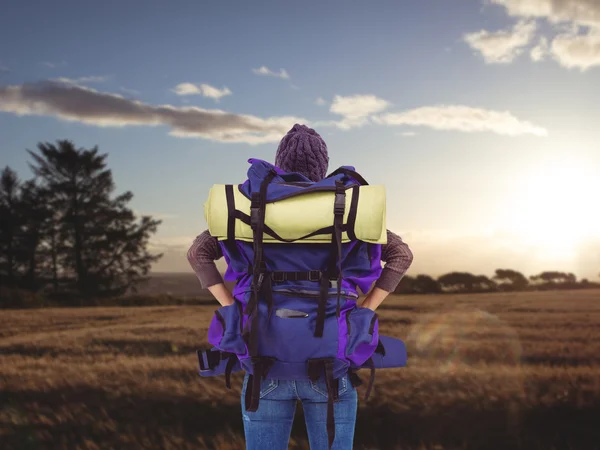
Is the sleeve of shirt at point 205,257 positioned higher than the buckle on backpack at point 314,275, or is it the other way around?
the sleeve of shirt at point 205,257

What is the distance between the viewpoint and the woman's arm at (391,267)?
3391 millimetres

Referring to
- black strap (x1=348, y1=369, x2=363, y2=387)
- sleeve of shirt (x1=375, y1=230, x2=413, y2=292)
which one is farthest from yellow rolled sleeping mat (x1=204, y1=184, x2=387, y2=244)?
black strap (x1=348, y1=369, x2=363, y2=387)

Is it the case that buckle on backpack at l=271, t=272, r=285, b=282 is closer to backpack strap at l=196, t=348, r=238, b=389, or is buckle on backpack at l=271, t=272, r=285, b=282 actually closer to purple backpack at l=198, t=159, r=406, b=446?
purple backpack at l=198, t=159, r=406, b=446

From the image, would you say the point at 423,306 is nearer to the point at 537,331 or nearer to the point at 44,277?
the point at 537,331

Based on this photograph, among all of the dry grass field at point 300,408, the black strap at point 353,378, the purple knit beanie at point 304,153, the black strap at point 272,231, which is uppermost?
the purple knit beanie at point 304,153

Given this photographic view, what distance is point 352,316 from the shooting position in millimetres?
3232

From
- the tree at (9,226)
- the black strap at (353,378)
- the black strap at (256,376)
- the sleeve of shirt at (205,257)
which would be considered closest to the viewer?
the black strap at (256,376)

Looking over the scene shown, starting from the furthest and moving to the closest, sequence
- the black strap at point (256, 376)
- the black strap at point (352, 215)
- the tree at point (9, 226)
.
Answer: the tree at point (9, 226) → the black strap at point (256, 376) → the black strap at point (352, 215)

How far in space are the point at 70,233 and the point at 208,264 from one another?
3925cm

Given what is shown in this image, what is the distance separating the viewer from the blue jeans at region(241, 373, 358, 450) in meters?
3.27

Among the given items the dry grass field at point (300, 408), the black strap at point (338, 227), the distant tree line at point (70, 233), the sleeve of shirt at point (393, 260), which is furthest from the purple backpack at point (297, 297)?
the distant tree line at point (70, 233)

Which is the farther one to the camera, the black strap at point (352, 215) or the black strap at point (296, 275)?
the black strap at point (296, 275)

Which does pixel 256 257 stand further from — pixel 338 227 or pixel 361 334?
pixel 361 334

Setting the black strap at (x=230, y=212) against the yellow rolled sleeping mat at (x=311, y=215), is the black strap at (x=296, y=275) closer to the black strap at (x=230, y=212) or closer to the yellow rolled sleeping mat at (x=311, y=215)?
the yellow rolled sleeping mat at (x=311, y=215)
